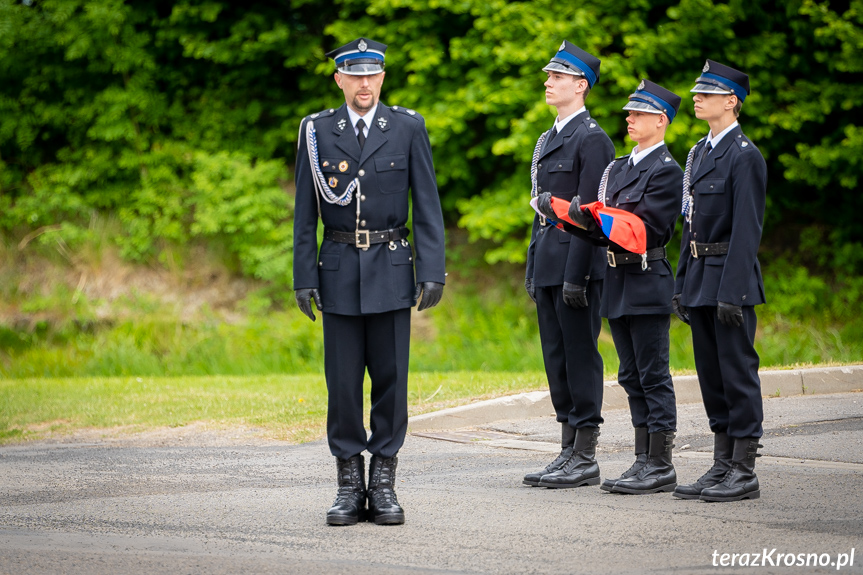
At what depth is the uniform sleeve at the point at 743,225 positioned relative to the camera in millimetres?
5160

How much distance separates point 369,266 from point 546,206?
1.04 metres

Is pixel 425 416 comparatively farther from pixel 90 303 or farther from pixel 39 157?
pixel 39 157

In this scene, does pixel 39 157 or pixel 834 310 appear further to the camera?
pixel 39 157

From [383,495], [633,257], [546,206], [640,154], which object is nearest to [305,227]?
[546,206]

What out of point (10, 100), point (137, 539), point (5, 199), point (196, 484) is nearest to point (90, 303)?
point (5, 199)

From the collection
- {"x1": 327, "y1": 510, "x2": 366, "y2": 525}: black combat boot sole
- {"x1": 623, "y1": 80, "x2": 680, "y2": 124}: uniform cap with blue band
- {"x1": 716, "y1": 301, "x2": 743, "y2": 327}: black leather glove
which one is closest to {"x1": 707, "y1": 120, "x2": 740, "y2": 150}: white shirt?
{"x1": 623, "y1": 80, "x2": 680, "y2": 124}: uniform cap with blue band

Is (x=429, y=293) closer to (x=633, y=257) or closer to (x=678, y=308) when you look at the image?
(x=633, y=257)

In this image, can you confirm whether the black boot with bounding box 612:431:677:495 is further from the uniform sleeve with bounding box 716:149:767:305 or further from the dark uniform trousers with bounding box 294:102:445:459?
the dark uniform trousers with bounding box 294:102:445:459

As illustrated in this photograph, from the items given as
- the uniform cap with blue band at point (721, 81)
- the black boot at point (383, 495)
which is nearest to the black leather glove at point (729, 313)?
the uniform cap with blue band at point (721, 81)

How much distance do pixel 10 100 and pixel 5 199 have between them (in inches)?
67.8

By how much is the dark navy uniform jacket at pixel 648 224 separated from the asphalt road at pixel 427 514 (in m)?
1.06

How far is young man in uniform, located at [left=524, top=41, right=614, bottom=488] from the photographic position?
18.7 feet

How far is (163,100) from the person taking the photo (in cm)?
1697

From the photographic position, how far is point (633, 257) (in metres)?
5.58
